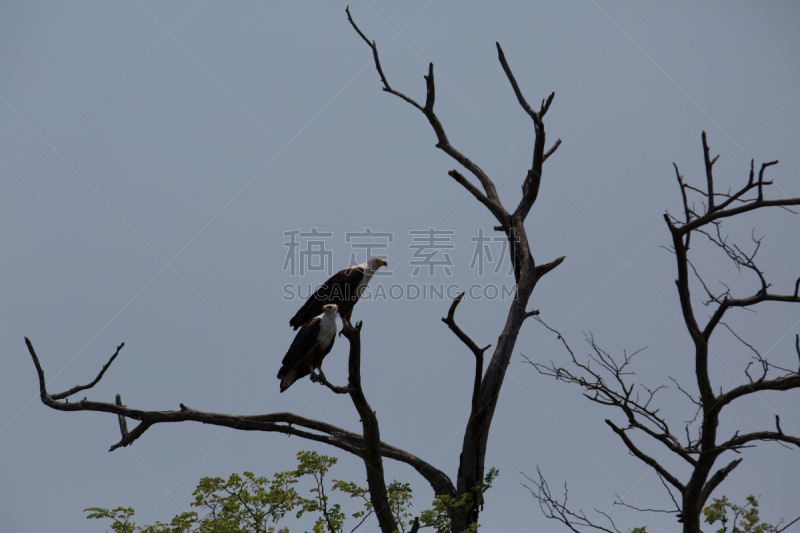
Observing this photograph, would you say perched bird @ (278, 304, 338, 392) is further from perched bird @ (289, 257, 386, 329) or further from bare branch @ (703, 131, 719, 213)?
bare branch @ (703, 131, 719, 213)

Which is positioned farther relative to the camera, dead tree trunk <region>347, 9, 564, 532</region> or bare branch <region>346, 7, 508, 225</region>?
bare branch <region>346, 7, 508, 225</region>

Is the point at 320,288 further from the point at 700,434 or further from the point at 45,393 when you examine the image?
the point at 700,434

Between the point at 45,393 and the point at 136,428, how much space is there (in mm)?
877

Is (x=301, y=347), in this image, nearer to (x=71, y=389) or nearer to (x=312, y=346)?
(x=312, y=346)

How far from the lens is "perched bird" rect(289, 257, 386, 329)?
284 inches

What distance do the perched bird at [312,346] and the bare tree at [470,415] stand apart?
84 centimetres

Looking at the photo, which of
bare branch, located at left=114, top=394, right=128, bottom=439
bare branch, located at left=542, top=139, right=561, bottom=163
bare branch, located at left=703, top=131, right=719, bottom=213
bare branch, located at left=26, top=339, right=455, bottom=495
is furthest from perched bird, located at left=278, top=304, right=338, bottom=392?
bare branch, located at left=703, top=131, right=719, bottom=213

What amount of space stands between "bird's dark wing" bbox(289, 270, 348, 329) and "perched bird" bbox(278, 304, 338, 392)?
939 millimetres

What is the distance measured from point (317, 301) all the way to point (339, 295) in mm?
296

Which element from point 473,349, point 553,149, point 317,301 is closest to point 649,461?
point 473,349

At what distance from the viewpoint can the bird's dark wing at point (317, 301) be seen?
7.20m

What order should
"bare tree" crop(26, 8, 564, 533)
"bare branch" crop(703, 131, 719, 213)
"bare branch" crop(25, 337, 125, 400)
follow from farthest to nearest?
"bare tree" crop(26, 8, 564, 533)
"bare branch" crop(25, 337, 125, 400)
"bare branch" crop(703, 131, 719, 213)

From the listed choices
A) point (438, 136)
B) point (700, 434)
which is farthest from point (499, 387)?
point (438, 136)

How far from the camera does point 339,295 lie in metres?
7.29
